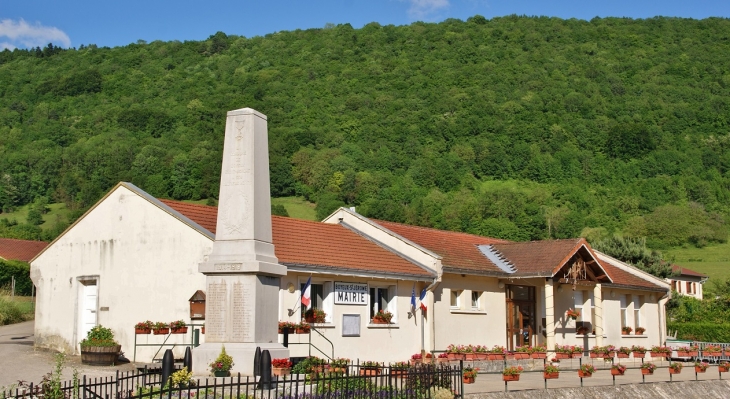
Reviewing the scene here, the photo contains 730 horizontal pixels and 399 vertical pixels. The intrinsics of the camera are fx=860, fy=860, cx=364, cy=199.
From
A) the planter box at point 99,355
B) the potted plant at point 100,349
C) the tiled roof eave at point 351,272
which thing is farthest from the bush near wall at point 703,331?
the planter box at point 99,355

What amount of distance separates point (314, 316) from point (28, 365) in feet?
23.3

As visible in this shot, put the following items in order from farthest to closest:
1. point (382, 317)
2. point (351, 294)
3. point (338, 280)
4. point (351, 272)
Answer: point (382, 317) < point (351, 294) < point (338, 280) < point (351, 272)

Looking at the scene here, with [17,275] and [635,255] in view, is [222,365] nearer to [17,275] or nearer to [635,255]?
[17,275]

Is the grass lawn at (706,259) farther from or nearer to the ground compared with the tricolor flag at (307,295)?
farther from the ground

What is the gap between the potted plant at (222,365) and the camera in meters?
14.2

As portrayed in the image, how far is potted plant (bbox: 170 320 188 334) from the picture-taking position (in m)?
21.7

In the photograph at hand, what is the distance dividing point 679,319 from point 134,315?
36.7 meters

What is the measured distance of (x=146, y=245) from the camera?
76.5ft

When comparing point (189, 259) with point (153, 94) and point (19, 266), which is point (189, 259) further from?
point (153, 94)

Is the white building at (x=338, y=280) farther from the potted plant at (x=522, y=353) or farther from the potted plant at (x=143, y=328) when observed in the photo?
the potted plant at (x=522, y=353)

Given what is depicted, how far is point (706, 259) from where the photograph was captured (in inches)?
3317

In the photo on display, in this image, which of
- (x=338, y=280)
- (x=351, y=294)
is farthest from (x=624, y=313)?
(x=338, y=280)

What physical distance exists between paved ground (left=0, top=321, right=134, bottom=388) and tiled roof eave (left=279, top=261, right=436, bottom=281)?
4.80 m

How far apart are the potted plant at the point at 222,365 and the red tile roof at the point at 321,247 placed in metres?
7.16
